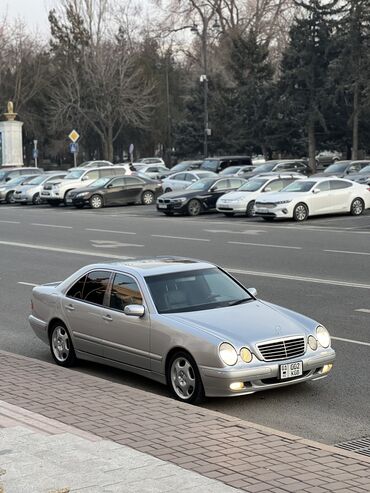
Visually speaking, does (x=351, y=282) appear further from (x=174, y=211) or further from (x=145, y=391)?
(x=174, y=211)

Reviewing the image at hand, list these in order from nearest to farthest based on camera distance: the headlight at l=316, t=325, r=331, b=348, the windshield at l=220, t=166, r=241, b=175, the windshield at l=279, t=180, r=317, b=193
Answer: the headlight at l=316, t=325, r=331, b=348
the windshield at l=279, t=180, r=317, b=193
the windshield at l=220, t=166, r=241, b=175

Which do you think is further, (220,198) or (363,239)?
(220,198)

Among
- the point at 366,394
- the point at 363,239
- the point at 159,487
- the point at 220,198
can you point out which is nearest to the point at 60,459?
the point at 159,487

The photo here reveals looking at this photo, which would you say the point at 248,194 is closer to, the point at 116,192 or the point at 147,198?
the point at 147,198

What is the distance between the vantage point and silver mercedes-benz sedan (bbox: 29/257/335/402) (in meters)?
7.96

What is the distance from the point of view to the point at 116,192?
39719mm

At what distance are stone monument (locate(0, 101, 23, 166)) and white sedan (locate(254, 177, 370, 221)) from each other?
37.3 metres

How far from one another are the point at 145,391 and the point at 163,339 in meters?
0.61

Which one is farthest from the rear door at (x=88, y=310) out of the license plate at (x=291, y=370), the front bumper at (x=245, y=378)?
the license plate at (x=291, y=370)

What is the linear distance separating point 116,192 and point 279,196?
1206 cm

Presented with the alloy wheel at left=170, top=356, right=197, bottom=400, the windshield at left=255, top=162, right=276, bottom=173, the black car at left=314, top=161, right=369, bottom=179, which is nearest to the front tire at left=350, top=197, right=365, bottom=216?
the black car at left=314, top=161, right=369, bottom=179

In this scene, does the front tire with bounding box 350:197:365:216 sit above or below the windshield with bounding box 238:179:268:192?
below

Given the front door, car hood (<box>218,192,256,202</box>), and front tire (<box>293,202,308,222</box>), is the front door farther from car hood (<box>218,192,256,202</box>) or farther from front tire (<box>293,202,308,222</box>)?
car hood (<box>218,192,256,202</box>)

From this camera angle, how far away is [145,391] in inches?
339
